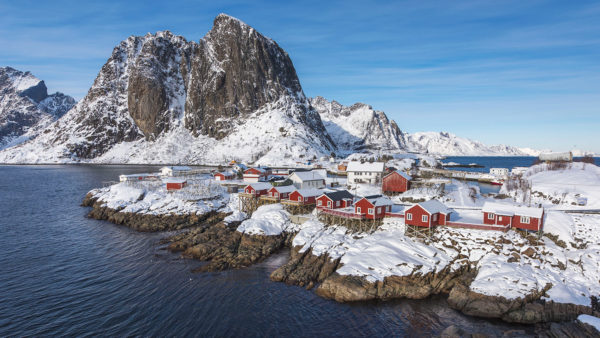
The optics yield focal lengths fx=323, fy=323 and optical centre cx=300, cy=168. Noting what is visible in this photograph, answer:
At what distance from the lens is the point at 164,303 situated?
28.0 meters

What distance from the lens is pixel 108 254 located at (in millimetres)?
39938

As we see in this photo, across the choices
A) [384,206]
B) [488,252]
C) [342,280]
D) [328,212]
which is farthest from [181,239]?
[488,252]

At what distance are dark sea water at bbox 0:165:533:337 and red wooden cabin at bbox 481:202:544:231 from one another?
1407cm

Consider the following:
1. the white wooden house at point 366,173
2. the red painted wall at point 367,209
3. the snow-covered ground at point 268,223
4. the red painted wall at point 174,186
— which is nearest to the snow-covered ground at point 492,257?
the red painted wall at point 367,209

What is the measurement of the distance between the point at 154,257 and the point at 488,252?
3745cm

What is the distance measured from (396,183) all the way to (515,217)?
2341 centimetres

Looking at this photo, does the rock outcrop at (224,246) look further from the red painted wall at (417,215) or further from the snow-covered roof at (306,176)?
the snow-covered roof at (306,176)

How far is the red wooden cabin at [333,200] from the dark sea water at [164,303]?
452 inches

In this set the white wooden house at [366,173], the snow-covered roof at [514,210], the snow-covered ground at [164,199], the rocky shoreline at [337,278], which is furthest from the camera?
the white wooden house at [366,173]

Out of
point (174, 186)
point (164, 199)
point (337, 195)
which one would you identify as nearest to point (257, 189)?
point (337, 195)

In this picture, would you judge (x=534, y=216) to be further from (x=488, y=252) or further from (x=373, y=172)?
(x=373, y=172)

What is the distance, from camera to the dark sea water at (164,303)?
24516mm

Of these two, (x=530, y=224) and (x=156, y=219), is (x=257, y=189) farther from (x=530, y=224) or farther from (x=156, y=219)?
(x=530, y=224)

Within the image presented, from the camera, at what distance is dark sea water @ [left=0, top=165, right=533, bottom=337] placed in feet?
80.4
